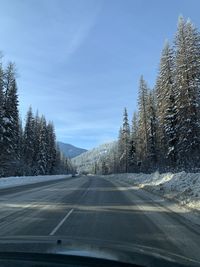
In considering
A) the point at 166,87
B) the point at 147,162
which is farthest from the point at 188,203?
the point at 147,162

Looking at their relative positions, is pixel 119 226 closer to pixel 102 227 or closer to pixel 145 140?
pixel 102 227

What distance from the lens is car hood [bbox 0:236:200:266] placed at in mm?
3852

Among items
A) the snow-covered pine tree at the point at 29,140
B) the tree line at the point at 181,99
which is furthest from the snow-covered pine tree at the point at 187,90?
the snow-covered pine tree at the point at 29,140

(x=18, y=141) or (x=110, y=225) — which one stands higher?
(x=18, y=141)

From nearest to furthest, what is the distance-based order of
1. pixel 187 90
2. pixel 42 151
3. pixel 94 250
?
1. pixel 94 250
2. pixel 187 90
3. pixel 42 151

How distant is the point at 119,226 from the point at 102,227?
0.54 metres

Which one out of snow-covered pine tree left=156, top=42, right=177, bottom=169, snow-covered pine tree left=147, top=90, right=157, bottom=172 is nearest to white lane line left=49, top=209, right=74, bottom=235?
snow-covered pine tree left=156, top=42, right=177, bottom=169

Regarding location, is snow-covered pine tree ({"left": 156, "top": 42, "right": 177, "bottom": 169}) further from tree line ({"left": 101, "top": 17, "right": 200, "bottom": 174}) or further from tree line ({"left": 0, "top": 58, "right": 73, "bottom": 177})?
tree line ({"left": 0, "top": 58, "right": 73, "bottom": 177})

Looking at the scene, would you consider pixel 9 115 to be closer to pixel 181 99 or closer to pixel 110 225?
pixel 181 99

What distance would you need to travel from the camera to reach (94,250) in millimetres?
4168

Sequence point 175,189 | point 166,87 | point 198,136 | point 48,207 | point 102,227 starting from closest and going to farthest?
point 102,227, point 48,207, point 175,189, point 198,136, point 166,87

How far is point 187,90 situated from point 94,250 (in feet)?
164

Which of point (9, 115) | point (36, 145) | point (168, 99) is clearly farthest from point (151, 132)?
point (36, 145)

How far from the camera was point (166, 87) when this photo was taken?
2450 inches
